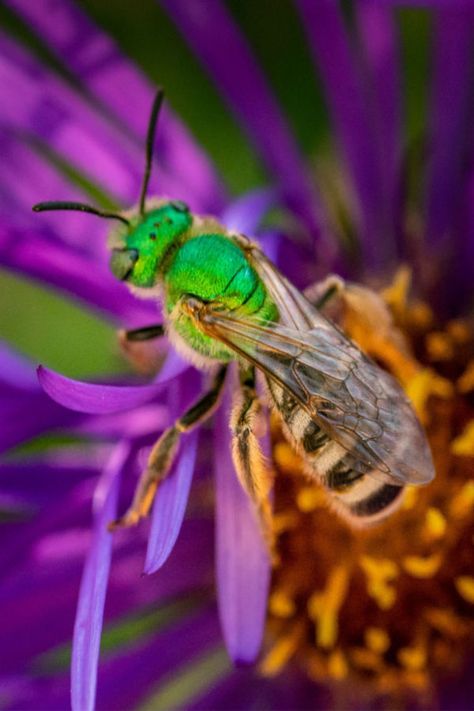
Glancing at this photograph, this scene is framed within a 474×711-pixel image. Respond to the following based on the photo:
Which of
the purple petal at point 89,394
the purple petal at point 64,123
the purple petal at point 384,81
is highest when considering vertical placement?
the purple petal at point 384,81

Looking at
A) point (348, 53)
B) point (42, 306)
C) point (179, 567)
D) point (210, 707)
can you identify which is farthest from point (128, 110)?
point (210, 707)

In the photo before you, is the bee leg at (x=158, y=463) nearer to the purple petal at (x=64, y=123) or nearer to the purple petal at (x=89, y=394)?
the purple petal at (x=89, y=394)

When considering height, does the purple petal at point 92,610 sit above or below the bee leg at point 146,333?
below

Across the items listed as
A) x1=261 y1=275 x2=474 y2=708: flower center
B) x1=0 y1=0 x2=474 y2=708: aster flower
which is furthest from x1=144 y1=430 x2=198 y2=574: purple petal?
x1=261 y1=275 x2=474 y2=708: flower center

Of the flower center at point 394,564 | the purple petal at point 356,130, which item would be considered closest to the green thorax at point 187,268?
the flower center at point 394,564

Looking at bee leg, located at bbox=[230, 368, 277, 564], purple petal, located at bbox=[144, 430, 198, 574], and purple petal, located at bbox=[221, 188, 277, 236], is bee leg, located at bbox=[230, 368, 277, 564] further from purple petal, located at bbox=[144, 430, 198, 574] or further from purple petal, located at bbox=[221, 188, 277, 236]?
purple petal, located at bbox=[221, 188, 277, 236]

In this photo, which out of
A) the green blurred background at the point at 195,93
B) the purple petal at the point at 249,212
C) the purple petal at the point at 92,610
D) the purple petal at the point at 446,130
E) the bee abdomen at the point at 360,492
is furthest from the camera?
the green blurred background at the point at 195,93

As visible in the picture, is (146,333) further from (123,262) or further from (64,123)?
(64,123)

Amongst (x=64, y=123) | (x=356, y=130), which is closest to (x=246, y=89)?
(x=356, y=130)
